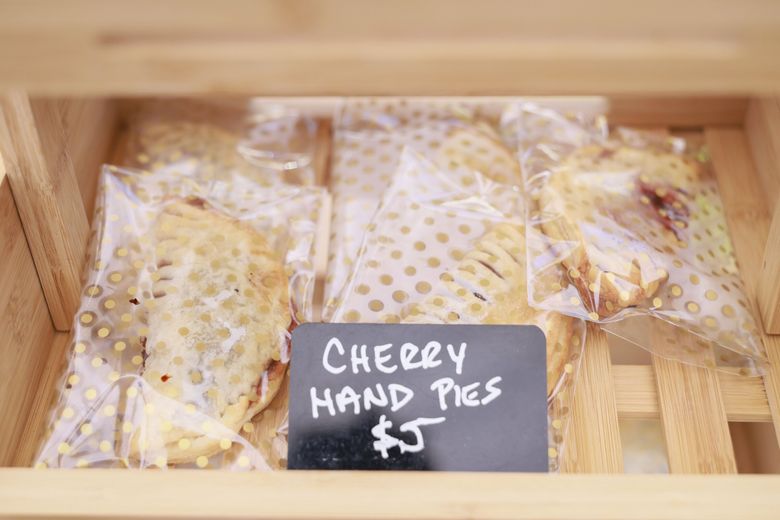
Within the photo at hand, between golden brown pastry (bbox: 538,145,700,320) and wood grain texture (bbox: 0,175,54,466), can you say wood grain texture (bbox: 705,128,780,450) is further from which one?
wood grain texture (bbox: 0,175,54,466)

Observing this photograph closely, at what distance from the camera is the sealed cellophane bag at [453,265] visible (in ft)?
3.27

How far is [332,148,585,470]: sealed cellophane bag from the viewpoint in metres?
1.00

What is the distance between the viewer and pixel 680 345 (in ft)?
3.40

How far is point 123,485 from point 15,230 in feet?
1.18

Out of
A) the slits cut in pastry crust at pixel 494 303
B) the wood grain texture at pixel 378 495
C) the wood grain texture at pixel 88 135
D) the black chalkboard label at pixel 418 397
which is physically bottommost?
the wood grain texture at pixel 378 495

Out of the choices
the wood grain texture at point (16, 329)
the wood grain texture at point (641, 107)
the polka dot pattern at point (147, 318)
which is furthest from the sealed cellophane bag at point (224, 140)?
the wood grain texture at point (16, 329)

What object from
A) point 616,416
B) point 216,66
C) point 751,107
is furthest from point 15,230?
point 751,107

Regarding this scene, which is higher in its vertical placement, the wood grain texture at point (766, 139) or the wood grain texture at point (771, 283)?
the wood grain texture at point (766, 139)

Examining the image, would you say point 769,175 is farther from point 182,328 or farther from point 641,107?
point 182,328

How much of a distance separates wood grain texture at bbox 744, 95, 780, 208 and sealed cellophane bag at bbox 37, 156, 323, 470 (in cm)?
65

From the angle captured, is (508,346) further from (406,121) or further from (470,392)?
(406,121)

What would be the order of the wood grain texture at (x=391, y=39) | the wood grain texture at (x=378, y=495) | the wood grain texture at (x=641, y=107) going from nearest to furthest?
the wood grain texture at (x=391, y=39)
the wood grain texture at (x=378, y=495)
the wood grain texture at (x=641, y=107)

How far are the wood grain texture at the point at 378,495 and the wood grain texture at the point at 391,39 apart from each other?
393mm

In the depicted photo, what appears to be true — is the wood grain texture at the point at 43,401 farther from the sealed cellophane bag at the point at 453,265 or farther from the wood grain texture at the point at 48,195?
the sealed cellophane bag at the point at 453,265
